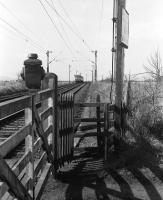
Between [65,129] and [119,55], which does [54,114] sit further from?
[119,55]

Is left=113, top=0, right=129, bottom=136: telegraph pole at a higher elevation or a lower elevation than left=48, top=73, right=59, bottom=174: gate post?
higher

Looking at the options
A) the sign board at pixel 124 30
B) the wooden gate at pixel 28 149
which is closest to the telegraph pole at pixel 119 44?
the sign board at pixel 124 30

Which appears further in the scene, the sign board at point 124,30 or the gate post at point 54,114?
the sign board at point 124,30

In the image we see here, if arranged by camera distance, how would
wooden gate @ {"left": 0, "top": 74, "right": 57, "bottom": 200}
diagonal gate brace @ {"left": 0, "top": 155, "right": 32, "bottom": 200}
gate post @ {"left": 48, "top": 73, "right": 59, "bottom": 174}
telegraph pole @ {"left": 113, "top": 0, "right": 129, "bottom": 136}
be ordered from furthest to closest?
telegraph pole @ {"left": 113, "top": 0, "right": 129, "bottom": 136}
gate post @ {"left": 48, "top": 73, "right": 59, "bottom": 174}
wooden gate @ {"left": 0, "top": 74, "right": 57, "bottom": 200}
diagonal gate brace @ {"left": 0, "top": 155, "right": 32, "bottom": 200}

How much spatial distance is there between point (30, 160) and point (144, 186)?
220 cm

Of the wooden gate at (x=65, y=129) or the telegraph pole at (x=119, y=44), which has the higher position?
the telegraph pole at (x=119, y=44)

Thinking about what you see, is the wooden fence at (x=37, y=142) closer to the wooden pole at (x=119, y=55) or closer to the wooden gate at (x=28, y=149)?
the wooden gate at (x=28, y=149)

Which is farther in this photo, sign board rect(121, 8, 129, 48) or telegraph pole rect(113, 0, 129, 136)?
sign board rect(121, 8, 129, 48)

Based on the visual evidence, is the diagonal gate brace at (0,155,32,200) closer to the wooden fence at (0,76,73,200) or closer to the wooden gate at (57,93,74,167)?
the wooden fence at (0,76,73,200)

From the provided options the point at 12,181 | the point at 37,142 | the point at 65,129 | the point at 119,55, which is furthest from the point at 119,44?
the point at 12,181

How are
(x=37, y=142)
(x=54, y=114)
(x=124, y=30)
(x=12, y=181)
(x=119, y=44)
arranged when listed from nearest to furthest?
1. (x=12, y=181)
2. (x=37, y=142)
3. (x=54, y=114)
4. (x=119, y=44)
5. (x=124, y=30)

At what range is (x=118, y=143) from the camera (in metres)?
8.99

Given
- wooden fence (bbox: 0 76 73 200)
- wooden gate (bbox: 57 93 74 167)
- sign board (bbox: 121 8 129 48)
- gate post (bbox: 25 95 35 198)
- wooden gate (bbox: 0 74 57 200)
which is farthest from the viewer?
sign board (bbox: 121 8 129 48)

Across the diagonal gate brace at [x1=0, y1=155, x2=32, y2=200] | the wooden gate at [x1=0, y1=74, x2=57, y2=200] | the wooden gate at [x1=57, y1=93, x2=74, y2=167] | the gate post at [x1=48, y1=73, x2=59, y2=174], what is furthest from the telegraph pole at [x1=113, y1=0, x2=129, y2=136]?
the diagonal gate brace at [x1=0, y1=155, x2=32, y2=200]
